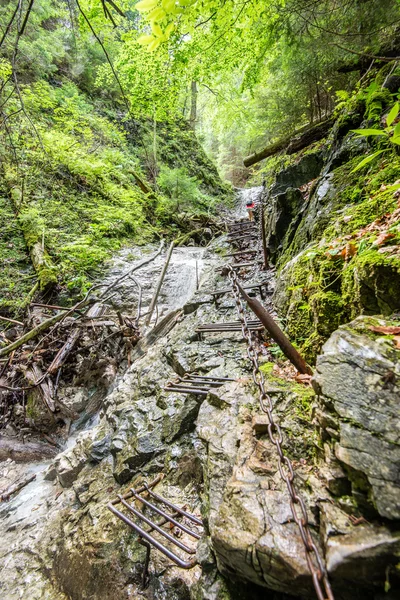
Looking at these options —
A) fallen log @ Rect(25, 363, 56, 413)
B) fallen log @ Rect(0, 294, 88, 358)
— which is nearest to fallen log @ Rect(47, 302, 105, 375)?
fallen log @ Rect(25, 363, 56, 413)

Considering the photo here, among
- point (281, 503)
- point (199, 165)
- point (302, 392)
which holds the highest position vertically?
point (199, 165)

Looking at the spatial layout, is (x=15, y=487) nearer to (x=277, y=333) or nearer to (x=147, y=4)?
(x=277, y=333)

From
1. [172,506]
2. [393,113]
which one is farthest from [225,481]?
[393,113]

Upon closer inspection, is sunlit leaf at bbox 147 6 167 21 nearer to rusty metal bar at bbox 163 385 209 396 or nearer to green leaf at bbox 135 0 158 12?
green leaf at bbox 135 0 158 12

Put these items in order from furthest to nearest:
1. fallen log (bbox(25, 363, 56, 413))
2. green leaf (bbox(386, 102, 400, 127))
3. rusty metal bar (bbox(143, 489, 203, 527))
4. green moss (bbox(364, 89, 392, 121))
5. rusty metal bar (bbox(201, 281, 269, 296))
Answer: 1. fallen log (bbox(25, 363, 56, 413))
2. rusty metal bar (bbox(201, 281, 269, 296))
3. green moss (bbox(364, 89, 392, 121))
4. rusty metal bar (bbox(143, 489, 203, 527))
5. green leaf (bbox(386, 102, 400, 127))

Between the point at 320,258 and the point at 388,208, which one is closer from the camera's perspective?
the point at 388,208

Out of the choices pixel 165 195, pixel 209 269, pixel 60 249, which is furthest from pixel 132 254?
pixel 165 195

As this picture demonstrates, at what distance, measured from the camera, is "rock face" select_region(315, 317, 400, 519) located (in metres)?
1.22

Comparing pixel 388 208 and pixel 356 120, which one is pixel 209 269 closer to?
pixel 356 120

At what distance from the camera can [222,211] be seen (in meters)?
17.0

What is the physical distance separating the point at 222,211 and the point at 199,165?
5.57 m

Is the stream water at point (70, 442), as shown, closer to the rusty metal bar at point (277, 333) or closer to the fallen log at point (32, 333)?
the fallen log at point (32, 333)

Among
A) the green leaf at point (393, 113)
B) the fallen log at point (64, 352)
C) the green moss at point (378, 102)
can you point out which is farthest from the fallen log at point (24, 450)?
the green moss at point (378, 102)

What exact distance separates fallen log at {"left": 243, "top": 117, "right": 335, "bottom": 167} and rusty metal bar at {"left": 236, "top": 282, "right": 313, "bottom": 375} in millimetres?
7230
